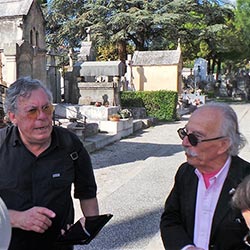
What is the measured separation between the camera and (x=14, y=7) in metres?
10.8

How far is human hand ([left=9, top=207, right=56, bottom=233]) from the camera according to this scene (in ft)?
6.48

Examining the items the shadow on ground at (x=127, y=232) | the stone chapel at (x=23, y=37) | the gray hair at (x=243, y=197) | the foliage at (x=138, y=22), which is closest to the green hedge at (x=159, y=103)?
the stone chapel at (x=23, y=37)

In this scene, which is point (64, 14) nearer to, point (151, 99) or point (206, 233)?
point (151, 99)

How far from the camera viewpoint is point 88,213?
237 centimetres

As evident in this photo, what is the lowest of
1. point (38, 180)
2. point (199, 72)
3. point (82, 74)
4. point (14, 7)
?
point (199, 72)

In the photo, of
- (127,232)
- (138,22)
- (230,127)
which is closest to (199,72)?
(138,22)

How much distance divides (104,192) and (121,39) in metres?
22.8

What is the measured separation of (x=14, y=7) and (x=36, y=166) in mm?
9746

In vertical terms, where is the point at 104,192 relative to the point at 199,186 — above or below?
below

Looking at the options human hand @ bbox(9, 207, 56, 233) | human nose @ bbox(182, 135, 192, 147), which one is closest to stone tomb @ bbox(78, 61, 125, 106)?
human nose @ bbox(182, 135, 192, 147)

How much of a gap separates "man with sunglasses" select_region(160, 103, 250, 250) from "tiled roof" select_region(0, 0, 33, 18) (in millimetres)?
9547

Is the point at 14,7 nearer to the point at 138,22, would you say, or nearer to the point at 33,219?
the point at 33,219

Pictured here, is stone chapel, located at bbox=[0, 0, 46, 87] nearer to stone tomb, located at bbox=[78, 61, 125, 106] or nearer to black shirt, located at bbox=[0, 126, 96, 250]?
stone tomb, located at bbox=[78, 61, 125, 106]

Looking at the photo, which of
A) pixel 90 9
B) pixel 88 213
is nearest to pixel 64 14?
pixel 90 9
